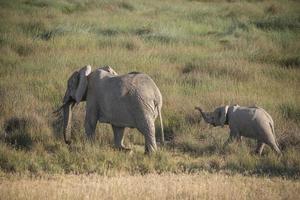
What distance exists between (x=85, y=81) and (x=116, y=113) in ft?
2.88

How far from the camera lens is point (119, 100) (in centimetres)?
1047

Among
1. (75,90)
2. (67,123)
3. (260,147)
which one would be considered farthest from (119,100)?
(260,147)

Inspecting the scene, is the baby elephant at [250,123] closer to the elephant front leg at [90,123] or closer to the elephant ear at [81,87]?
the elephant front leg at [90,123]

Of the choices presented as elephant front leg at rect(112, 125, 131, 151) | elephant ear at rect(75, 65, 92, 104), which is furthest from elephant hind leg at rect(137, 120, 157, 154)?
elephant ear at rect(75, 65, 92, 104)

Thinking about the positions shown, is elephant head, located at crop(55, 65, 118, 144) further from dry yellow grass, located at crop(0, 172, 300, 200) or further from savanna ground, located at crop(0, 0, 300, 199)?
dry yellow grass, located at crop(0, 172, 300, 200)

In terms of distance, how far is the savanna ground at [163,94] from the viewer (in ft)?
27.7

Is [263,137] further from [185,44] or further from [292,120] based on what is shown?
[185,44]

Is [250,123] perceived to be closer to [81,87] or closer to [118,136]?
[118,136]

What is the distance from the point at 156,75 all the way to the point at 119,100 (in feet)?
20.7

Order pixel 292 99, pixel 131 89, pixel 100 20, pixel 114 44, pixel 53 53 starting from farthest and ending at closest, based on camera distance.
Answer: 1. pixel 100 20
2. pixel 114 44
3. pixel 53 53
4. pixel 292 99
5. pixel 131 89

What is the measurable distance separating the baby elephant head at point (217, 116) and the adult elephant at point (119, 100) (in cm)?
141

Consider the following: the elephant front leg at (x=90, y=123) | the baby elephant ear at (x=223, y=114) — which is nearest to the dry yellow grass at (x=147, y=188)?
the elephant front leg at (x=90, y=123)

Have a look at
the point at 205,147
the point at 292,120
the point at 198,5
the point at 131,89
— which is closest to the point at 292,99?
the point at 292,120

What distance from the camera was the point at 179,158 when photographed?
1098 cm
